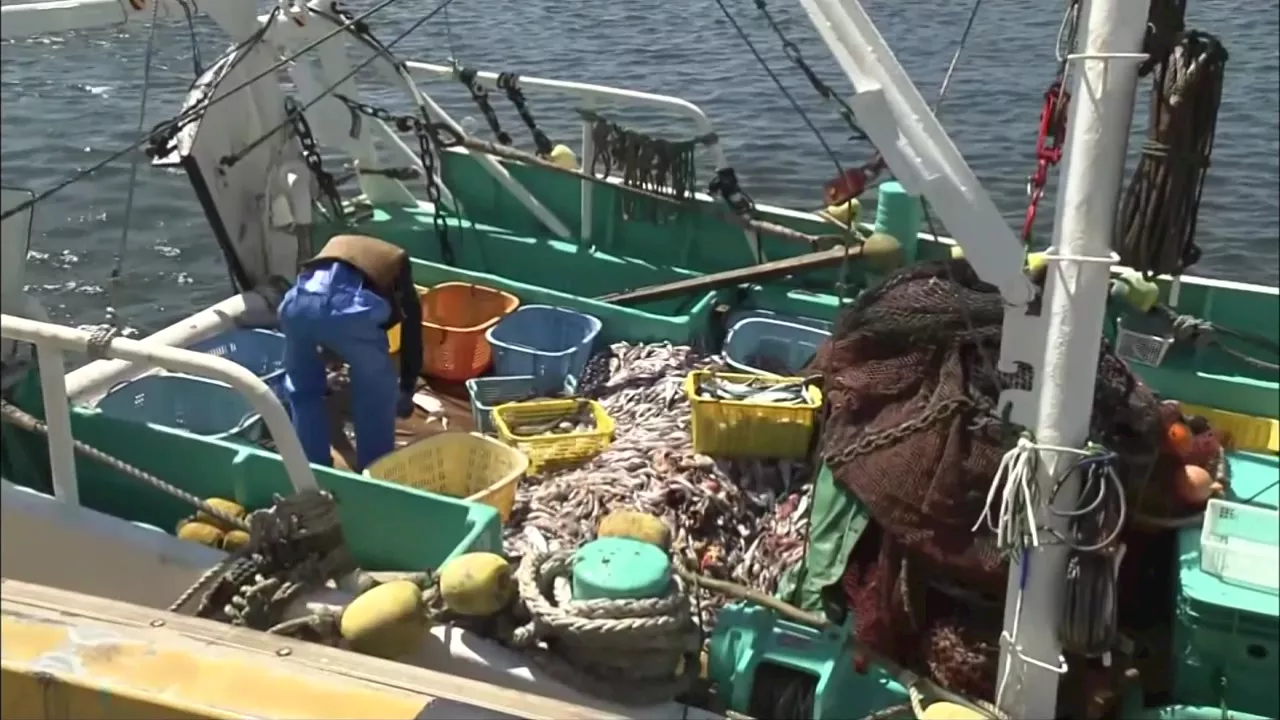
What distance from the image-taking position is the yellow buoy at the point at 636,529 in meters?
3.96

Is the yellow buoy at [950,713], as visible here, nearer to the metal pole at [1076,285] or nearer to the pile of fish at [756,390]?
the metal pole at [1076,285]

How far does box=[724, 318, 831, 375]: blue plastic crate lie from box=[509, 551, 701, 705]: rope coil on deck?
94.8 inches

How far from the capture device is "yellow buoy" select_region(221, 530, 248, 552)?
12.9 feet

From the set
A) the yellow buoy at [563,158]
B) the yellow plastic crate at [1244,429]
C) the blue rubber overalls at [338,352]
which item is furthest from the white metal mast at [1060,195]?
the yellow buoy at [563,158]

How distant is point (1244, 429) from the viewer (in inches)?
193

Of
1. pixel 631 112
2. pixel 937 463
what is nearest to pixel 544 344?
pixel 937 463

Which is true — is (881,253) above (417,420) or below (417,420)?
above

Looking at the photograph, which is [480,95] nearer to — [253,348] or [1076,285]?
[253,348]

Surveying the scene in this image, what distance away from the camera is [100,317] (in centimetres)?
750

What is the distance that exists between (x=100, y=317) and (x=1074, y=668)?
6.16 m

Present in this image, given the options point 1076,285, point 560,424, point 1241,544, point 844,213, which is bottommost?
point 560,424

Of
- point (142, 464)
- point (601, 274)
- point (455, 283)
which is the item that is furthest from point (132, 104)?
point (142, 464)

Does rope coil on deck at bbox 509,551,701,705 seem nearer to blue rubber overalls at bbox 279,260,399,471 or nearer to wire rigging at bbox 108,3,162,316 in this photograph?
blue rubber overalls at bbox 279,260,399,471

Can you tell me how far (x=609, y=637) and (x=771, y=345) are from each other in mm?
2883
